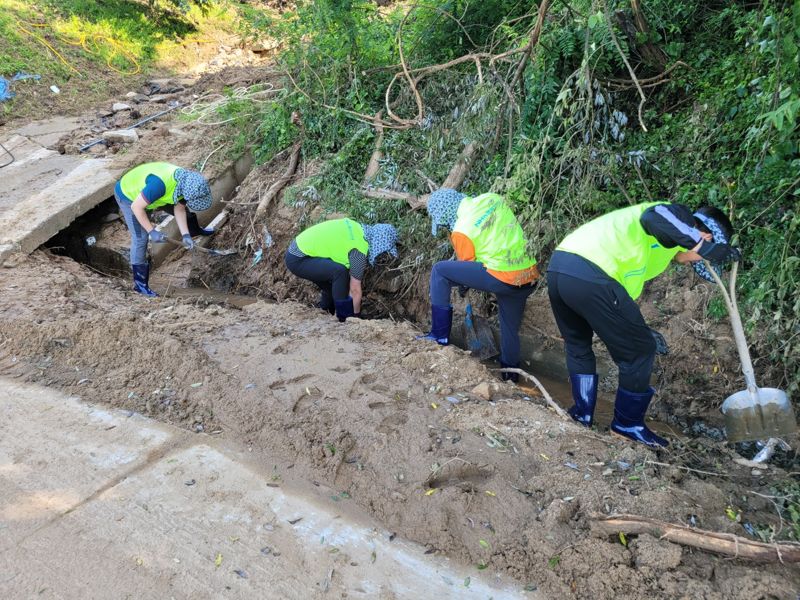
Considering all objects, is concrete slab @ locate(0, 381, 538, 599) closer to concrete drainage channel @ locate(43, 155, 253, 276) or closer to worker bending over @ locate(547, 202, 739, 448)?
worker bending over @ locate(547, 202, 739, 448)

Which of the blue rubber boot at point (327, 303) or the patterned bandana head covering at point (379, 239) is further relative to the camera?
the blue rubber boot at point (327, 303)

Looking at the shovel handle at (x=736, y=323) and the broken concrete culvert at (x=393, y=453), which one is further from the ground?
the shovel handle at (x=736, y=323)

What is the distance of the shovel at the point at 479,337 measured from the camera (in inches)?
202

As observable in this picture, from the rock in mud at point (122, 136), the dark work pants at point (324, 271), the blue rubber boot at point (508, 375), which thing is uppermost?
the rock in mud at point (122, 136)

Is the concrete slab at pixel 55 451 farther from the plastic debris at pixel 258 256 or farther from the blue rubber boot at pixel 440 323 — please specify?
the plastic debris at pixel 258 256

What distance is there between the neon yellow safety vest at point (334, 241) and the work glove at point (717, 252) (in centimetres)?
274

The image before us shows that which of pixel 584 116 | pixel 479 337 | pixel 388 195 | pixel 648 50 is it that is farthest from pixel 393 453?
pixel 648 50

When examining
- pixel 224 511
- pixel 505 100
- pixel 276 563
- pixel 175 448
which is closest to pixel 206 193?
pixel 505 100

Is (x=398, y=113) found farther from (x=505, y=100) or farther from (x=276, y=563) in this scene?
(x=276, y=563)

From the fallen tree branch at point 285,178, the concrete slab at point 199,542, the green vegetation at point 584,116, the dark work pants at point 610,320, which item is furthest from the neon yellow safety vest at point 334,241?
the concrete slab at point 199,542

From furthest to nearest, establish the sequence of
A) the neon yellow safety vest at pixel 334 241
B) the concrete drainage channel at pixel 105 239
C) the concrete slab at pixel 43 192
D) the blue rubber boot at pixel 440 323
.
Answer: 1. the concrete drainage channel at pixel 105 239
2. the concrete slab at pixel 43 192
3. the neon yellow safety vest at pixel 334 241
4. the blue rubber boot at pixel 440 323

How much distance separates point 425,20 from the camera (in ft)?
21.3

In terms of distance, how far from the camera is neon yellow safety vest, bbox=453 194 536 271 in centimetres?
415

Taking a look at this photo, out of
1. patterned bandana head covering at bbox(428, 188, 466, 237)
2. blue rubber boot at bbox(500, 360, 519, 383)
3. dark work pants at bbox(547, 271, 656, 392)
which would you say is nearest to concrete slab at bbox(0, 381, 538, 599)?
dark work pants at bbox(547, 271, 656, 392)
